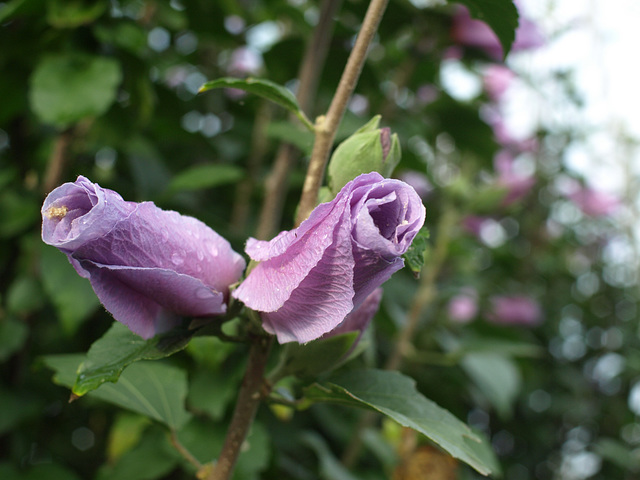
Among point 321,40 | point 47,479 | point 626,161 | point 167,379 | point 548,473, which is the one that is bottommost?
point 548,473

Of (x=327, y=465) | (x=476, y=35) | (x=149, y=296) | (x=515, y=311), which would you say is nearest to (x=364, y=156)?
(x=149, y=296)

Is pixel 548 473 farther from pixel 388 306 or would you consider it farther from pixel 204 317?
pixel 204 317

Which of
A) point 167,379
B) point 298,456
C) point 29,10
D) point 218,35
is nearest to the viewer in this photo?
point 167,379

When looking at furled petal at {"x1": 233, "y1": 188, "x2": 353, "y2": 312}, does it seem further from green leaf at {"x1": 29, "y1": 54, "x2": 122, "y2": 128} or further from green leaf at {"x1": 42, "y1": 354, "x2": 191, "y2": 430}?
green leaf at {"x1": 29, "y1": 54, "x2": 122, "y2": 128}

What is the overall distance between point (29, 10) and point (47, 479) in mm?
603

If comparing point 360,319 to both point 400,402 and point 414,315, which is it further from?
point 414,315

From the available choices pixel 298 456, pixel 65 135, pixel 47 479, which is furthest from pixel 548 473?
pixel 65 135

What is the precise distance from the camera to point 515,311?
1762 millimetres

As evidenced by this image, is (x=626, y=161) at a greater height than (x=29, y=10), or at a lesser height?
lesser

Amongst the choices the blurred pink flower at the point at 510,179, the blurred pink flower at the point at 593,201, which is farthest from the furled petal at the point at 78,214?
the blurred pink flower at the point at 593,201

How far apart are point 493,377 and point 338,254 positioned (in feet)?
3.17

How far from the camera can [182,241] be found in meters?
0.34

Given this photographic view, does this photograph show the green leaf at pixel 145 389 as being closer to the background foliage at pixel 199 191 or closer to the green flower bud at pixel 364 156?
the background foliage at pixel 199 191

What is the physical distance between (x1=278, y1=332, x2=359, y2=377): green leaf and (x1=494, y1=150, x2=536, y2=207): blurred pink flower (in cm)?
116
